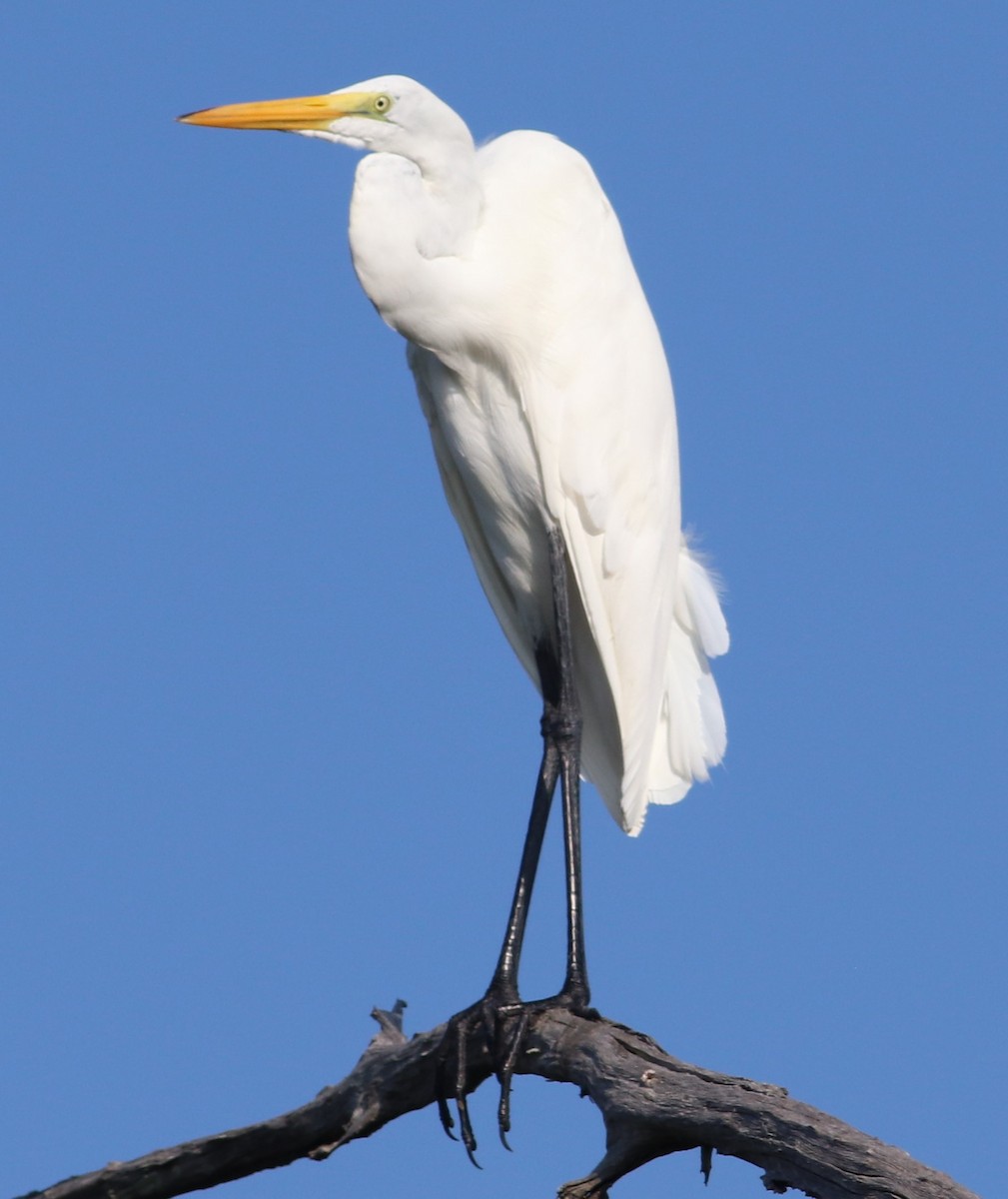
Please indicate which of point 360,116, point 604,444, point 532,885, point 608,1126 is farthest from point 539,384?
point 608,1126

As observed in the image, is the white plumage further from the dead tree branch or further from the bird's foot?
the dead tree branch

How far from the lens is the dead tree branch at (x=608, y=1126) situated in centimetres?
330

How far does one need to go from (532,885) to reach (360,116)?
7.09 feet

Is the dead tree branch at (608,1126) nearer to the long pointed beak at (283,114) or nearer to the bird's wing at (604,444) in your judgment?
the bird's wing at (604,444)

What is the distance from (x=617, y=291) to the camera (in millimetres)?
5363

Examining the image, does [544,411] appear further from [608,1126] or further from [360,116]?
[608,1126]

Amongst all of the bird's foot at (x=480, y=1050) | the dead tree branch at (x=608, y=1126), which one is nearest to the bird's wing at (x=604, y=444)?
the bird's foot at (x=480, y=1050)

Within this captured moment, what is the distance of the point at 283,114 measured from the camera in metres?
4.85

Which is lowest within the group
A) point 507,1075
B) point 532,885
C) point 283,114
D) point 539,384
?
point 507,1075

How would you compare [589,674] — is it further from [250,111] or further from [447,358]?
[250,111]

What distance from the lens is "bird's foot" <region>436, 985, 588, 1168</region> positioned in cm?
446

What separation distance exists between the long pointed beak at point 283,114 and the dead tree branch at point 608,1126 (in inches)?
93.1

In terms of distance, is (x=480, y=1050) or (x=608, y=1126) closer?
(x=608, y=1126)

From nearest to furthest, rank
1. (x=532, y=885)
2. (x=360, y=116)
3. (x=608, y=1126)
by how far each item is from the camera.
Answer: (x=608, y=1126), (x=360, y=116), (x=532, y=885)
